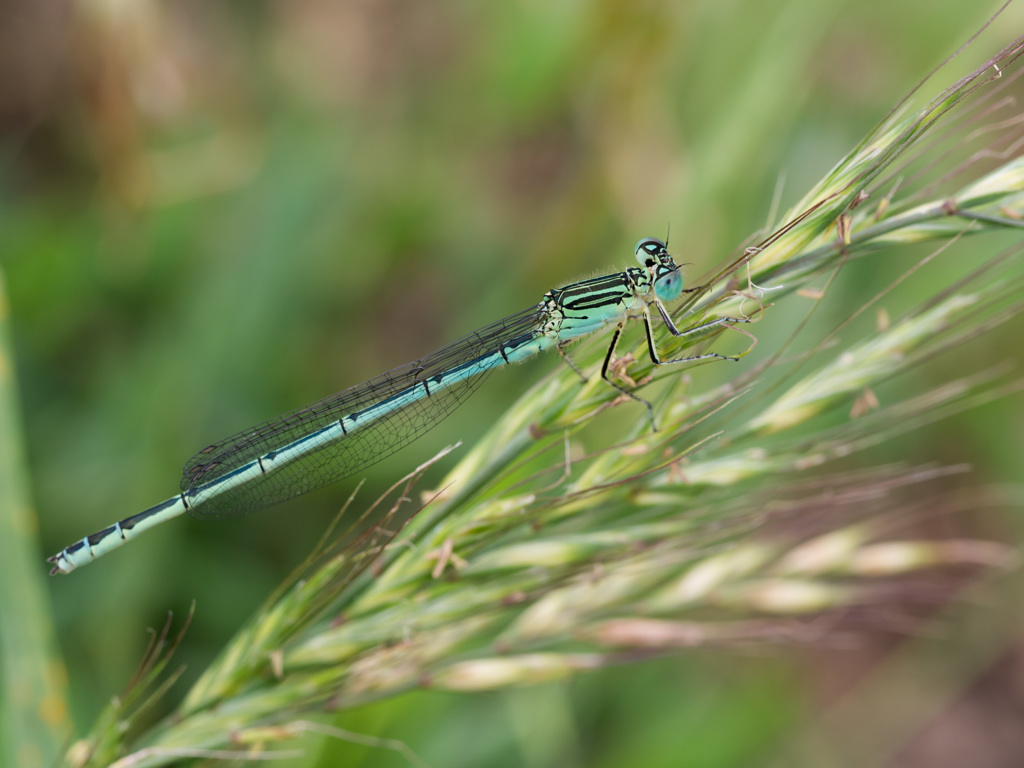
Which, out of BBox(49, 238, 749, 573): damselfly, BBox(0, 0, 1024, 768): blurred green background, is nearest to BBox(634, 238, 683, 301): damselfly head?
BBox(49, 238, 749, 573): damselfly

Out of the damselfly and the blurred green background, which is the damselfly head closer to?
the damselfly

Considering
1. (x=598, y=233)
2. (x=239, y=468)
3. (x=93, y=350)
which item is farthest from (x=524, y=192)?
(x=239, y=468)

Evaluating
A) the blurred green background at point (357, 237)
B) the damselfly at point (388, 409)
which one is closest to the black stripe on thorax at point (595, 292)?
the damselfly at point (388, 409)

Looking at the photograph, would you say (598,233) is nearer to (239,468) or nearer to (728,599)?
(239,468)

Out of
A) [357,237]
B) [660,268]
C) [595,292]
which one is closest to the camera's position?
[660,268]

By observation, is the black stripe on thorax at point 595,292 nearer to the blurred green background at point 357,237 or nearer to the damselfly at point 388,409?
the damselfly at point 388,409

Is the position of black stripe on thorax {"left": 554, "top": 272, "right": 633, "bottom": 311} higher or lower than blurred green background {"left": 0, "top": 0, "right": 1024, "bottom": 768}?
lower

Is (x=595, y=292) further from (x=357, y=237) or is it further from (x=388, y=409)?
(x=357, y=237)

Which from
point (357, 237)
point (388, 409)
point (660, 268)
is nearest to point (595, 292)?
point (660, 268)
